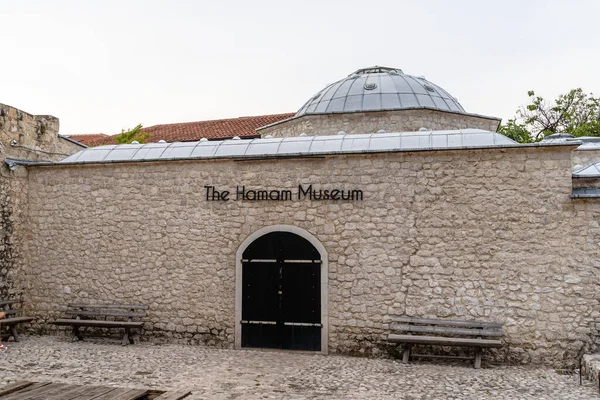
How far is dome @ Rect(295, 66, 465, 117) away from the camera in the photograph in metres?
14.0

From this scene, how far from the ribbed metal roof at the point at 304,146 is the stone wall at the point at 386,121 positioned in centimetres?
376

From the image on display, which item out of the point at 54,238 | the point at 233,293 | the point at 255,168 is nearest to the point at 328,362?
the point at 233,293

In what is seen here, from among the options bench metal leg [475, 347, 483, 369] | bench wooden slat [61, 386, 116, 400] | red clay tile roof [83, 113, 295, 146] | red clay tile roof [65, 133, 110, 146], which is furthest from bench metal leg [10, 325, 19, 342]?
red clay tile roof [65, 133, 110, 146]

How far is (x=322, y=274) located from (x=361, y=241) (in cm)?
88

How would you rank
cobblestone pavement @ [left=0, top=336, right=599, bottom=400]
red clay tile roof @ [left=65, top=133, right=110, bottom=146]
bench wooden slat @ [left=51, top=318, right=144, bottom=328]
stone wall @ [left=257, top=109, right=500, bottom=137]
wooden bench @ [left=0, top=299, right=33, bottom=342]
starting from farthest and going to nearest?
1. red clay tile roof @ [left=65, top=133, right=110, bottom=146]
2. stone wall @ [left=257, top=109, right=500, bottom=137]
3. bench wooden slat @ [left=51, top=318, right=144, bottom=328]
4. wooden bench @ [left=0, top=299, right=33, bottom=342]
5. cobblestone pavement @ [left=0, top=336, right=599, bottom=400]

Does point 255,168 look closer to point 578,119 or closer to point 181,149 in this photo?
point 181,149

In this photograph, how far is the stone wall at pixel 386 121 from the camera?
13.1 meters

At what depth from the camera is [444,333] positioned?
8.03m

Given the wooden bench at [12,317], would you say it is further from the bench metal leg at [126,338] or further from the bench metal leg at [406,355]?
the bench metal leg at [406,355]

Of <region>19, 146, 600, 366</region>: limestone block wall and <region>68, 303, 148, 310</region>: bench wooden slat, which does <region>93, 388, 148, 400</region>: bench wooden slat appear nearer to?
<region>19, 146, 600, 366</region>: limestone block wall

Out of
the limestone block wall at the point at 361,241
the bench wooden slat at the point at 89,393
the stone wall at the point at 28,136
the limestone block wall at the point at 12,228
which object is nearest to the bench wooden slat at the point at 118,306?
the limestone block wall at the point at 361,241

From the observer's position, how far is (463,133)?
8922mm

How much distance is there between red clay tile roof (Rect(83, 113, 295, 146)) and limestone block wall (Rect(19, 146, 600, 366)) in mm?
14281

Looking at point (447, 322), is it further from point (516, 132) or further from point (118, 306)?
point (516, 132)
